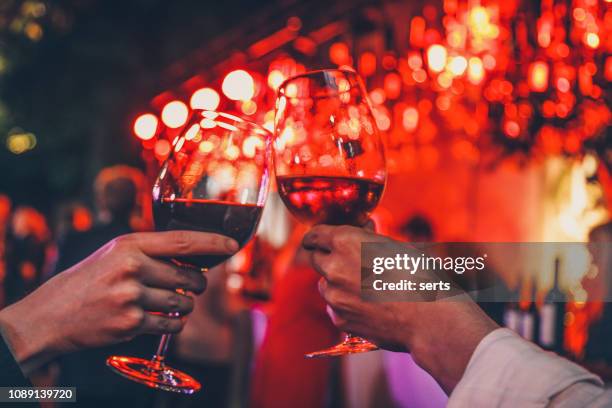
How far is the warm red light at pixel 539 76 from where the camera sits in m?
4.70

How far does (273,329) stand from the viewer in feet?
10.4

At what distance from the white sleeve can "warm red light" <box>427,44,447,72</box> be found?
5.25 m

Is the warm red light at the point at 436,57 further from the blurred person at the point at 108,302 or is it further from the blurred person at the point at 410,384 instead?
the blurred person at the point at 108,302

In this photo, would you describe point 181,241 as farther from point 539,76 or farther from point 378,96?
point 378,96

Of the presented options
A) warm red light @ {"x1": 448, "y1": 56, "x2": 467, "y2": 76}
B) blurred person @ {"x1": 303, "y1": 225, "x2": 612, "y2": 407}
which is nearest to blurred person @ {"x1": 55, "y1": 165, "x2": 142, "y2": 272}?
blurred person @ {"x1": 303, "y1": 225, "x2": 612, "y2": 407}

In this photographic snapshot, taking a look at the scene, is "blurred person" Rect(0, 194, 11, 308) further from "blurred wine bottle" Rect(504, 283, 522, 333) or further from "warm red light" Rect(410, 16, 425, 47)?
"warm red light" Rect(410, 16, 425, 47)

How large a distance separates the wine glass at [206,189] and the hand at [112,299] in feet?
0.12

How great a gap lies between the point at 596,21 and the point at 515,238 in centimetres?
485

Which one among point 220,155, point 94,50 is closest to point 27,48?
point 94,50

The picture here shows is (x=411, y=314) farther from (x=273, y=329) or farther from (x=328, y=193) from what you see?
(x=273, y=329)

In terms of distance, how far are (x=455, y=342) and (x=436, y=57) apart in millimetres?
5249

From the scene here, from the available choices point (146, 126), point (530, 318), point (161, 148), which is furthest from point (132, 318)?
point (146, 126)

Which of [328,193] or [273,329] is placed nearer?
[328,193]

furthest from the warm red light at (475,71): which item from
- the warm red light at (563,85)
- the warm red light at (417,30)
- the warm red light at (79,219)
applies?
the warm red light at (79,219)
